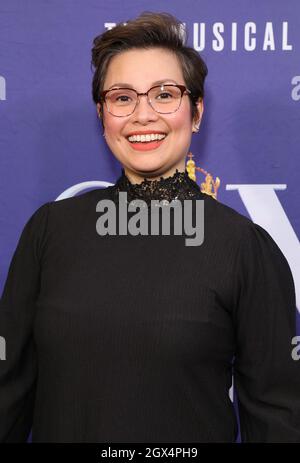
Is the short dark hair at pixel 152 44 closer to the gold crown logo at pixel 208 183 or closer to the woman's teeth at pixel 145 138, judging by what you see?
the woman's teeth at pixel 145 138

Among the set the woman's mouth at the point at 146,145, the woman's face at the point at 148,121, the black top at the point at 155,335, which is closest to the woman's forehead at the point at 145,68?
the woman's face at the point at 148,121

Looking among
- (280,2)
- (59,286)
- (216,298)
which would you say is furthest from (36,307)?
(280,2)

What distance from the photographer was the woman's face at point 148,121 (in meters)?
1.06

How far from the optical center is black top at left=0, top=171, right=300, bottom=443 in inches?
38.3

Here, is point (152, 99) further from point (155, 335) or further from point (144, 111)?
point (155, 335)

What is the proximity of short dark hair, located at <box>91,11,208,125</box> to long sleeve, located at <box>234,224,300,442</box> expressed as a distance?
1.00ft

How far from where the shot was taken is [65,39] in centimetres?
136

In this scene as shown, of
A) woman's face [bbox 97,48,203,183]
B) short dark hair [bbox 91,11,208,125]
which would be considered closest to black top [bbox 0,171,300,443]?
woman's face [bbox 97,48,203,183]

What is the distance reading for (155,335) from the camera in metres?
0.97

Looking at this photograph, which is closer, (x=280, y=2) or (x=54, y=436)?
(x=54, y=436)

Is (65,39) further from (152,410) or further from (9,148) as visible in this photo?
(152,410)

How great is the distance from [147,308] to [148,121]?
1.08 ft

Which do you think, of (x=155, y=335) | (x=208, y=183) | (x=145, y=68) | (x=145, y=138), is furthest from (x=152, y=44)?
(x=155, y=335)

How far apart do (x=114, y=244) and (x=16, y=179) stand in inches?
17.4
